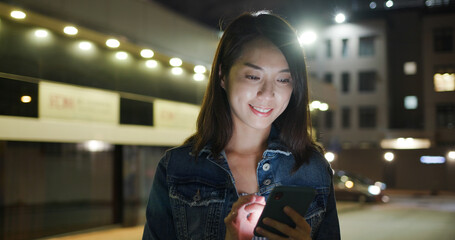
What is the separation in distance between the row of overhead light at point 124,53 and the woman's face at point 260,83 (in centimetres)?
974

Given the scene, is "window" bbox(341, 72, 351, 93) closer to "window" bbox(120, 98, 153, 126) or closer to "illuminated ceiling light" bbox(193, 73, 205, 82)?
"illuminated ceiling light" bbox(193, 73, 205, 82)

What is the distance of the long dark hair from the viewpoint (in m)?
2.21

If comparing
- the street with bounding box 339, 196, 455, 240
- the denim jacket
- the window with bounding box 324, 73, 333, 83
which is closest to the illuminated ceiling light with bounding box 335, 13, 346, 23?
the street with bounding box 339, 196, 455, 240

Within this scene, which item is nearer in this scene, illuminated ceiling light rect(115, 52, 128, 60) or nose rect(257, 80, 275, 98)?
nose rect(257, 80, 275, 98)

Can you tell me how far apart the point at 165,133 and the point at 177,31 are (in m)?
3.15

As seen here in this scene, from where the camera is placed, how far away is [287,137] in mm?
2342

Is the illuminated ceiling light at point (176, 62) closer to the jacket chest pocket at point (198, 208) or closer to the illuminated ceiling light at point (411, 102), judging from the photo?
the jacket chest pocket at point (198, 208)

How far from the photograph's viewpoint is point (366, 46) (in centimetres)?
4578

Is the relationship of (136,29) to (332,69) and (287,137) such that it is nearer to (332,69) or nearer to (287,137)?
(287,137)

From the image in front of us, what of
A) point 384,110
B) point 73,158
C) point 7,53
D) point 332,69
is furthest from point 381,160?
point 7,53

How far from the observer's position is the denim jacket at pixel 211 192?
2.21 m

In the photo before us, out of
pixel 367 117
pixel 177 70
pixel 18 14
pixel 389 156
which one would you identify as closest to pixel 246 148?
pixel 18 14

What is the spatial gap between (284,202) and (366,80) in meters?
45.5

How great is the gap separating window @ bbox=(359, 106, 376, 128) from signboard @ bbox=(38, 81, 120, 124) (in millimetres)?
33546
